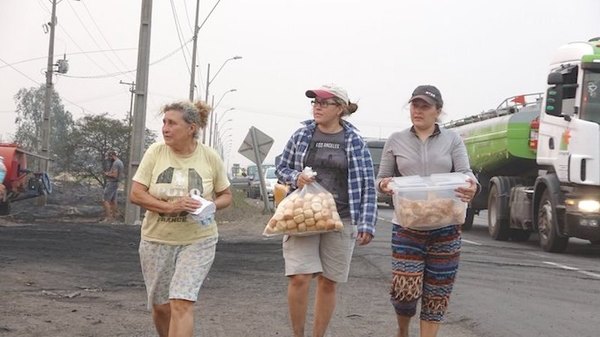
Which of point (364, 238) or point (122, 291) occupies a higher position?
point (364, 238)

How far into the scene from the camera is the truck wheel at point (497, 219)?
16.7 m

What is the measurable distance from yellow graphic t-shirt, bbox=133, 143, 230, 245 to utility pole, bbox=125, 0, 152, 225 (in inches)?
534

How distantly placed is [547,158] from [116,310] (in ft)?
30.0

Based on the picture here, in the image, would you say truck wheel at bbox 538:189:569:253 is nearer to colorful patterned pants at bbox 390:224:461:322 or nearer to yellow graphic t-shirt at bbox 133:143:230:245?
colorful patterned pants at bbox 390:224:461:322

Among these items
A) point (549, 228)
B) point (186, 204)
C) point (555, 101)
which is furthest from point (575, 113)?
point (186, 204)

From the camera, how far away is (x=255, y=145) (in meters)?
22.9

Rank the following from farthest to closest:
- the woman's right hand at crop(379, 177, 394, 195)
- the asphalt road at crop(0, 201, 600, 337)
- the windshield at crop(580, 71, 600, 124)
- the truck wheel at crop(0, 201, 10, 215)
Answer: the truck wheel at crop(0, 201, 10, 215), the windshield at crop(580, 71, 600, 124), the asphalt road at crop(0, 201, 600, 337), the woman's right hand at crop(379, 177, 394, 195)

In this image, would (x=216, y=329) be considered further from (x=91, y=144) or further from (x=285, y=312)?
(x=91, y=144)

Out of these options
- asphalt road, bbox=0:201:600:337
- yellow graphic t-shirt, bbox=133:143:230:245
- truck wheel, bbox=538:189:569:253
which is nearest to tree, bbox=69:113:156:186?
asphalt road, bbox=0:201:600:337

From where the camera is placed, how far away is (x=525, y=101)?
1692 cm

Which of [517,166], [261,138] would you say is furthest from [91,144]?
[517,166]

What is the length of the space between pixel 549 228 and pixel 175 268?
33.9ft

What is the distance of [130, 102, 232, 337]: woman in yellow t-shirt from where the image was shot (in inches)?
188

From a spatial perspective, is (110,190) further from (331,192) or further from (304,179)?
(304,179)
